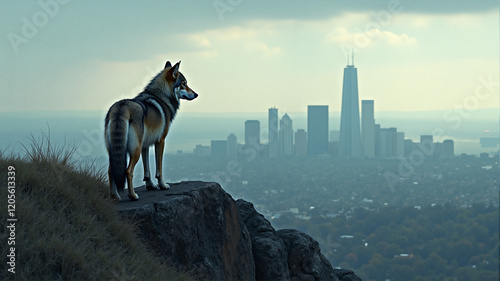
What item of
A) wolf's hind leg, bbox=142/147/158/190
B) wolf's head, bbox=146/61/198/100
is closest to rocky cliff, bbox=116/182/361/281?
wolf's hind leg, bbox=142/147/158/190

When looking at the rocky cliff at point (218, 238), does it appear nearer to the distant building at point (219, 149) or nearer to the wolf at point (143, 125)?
the wolf at point (143, 125)

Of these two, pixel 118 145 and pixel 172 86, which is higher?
pixel 172 86

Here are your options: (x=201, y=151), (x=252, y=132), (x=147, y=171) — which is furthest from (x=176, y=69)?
(x=252, y=132)

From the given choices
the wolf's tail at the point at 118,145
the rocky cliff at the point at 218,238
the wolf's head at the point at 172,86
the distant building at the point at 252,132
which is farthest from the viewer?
the distant building at the point at 252,132

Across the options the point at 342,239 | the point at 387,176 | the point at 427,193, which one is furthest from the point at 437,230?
the point at 387,176

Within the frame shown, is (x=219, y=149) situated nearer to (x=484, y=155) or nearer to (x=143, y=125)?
(x=484, y=155)

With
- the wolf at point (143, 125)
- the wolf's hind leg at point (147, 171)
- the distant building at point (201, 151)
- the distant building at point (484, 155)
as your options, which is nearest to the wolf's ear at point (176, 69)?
the wolf at point (143, 125)

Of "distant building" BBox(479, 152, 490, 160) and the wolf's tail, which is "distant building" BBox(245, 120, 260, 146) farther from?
the wolf's tail
